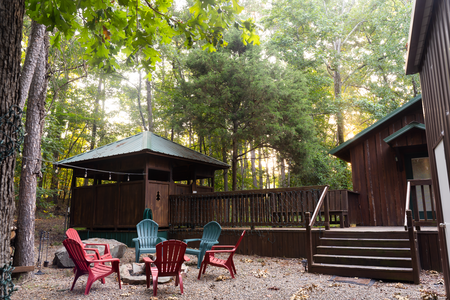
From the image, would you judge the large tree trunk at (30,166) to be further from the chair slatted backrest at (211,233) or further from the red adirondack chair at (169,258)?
the chair slatted backrest at (211,233)

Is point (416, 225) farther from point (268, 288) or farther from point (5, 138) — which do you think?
point (5, 138)

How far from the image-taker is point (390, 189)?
10383 millimetres

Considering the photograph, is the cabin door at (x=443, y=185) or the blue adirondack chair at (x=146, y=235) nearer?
the cabin door at (x=443, y=185)

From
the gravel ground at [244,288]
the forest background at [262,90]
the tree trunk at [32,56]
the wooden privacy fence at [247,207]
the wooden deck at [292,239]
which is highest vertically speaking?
the forest background at [262,90]

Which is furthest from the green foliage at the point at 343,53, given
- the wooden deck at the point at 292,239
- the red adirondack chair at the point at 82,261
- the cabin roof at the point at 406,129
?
the red adirondack chair at the point at 82,261

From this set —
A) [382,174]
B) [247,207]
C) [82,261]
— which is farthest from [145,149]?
[382,174]

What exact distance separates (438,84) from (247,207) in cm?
671

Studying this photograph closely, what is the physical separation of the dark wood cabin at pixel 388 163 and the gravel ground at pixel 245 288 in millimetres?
3866

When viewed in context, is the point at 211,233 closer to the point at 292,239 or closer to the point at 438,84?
the point at 292,239

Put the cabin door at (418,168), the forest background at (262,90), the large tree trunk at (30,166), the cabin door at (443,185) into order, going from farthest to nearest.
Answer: the forest background at (262,90)
the cabin door at (418,168)
the large tree trunk at (30,166)
the cabin door at (443,185)

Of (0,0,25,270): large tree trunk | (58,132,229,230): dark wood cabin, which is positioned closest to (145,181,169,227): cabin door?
(58,132,229,230): dark wood cabin

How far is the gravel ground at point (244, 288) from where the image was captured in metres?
5.10

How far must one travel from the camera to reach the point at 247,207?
32.6 feet

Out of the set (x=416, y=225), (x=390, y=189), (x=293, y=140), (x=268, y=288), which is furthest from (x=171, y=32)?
(x=293, y=140)
